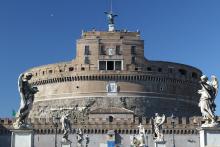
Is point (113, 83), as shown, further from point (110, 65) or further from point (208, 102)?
point (208, 102)

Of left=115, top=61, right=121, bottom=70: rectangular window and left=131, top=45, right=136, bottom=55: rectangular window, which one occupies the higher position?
left=131, top=45, right=136, bottom=55: rectangular window

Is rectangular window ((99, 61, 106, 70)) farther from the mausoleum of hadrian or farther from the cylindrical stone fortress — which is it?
the mausoleum of hadrian

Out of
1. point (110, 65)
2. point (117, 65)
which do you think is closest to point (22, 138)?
point (110, 65)

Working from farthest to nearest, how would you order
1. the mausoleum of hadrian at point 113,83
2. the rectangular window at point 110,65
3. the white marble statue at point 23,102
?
the rectangular window at point 110,65 < the mausoleum of hadrian at point 113,83 < the white marble statue at point 23,102

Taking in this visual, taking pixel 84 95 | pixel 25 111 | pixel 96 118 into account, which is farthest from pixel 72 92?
pixel 25 111

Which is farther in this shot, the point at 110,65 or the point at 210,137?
the point at 110,65

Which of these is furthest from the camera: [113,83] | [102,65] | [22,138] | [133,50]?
[133,50]

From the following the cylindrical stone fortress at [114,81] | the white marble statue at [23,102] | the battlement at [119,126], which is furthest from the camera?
the cylindrical stone fortress at [114,81]

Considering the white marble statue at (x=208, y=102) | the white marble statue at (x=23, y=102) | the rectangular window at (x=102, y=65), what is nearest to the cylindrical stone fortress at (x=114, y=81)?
the rectangular window at (x=102, y=65)

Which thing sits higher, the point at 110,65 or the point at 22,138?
the point at 110,65

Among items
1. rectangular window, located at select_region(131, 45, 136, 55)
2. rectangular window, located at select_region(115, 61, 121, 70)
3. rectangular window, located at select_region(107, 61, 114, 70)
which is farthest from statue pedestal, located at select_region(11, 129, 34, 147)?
rectangular window, located at select_region(131, 45, 136, 55)

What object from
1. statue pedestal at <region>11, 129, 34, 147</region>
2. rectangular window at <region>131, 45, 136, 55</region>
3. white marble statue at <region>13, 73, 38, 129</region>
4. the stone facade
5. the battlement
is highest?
rectangular window at <region>131, 45, 136, 55</region>

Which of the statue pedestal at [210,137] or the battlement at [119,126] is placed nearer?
the statue pedestal at [210,137]

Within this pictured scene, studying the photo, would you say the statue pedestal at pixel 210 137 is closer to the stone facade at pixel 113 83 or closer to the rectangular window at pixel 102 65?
the stone facade at pixel 113 83
